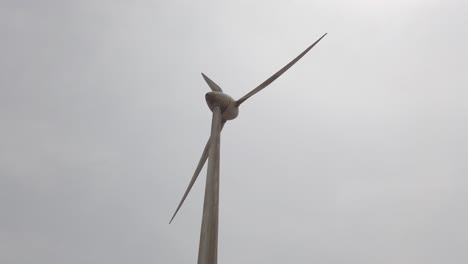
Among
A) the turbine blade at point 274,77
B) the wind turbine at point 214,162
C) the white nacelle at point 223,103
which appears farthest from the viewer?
the turbine blade at point 274,77

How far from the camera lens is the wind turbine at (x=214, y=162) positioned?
15.6m

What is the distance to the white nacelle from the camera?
74.0ft

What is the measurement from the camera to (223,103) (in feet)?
74.2

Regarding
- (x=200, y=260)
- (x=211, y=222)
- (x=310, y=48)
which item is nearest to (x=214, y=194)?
(x=211, y=222)

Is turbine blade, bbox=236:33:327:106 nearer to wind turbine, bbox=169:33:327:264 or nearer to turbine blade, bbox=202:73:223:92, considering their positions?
wind turbine, bbox=169:33:327:264

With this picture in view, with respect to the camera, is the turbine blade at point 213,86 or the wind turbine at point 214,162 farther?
the turbine blade at point 213,86

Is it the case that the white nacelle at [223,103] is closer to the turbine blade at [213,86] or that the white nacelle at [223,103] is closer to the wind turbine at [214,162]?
the wind turbine at [214,162]

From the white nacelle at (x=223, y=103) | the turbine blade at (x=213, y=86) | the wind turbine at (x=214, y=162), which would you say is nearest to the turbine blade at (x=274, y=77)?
the wind turbine at (x=214, y=162)

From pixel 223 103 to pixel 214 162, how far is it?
522 cm

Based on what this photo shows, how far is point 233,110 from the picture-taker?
23234 mm

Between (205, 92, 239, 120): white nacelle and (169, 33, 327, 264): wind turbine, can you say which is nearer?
(169, 33, 327, 264): wind turbine

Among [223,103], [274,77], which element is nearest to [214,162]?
[223,103]

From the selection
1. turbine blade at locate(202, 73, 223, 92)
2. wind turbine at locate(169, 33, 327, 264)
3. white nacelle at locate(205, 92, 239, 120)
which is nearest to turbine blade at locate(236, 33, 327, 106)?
wind turbine at locate(169, 33, 327, 264)

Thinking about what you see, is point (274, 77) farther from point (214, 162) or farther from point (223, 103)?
point (214, 162)
